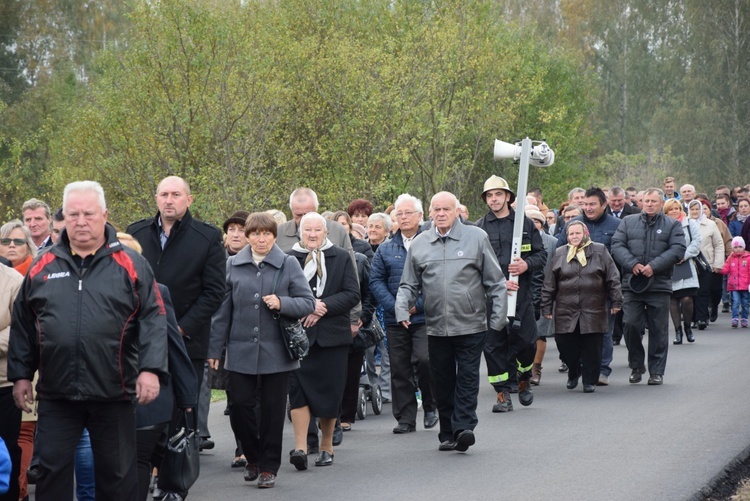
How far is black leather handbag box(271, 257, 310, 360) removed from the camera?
8812 mm

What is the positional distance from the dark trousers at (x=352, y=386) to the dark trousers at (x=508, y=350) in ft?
5.18

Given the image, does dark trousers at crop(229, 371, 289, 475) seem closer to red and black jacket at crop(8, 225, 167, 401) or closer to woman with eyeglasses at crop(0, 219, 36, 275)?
woman with eyeglasses at crop(0, 219, 36, 275)

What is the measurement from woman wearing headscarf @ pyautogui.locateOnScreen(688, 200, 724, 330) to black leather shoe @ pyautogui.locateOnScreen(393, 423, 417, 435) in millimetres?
10891

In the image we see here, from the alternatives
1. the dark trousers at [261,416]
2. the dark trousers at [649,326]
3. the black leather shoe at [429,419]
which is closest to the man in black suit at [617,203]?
the dark trousers at [649,326]

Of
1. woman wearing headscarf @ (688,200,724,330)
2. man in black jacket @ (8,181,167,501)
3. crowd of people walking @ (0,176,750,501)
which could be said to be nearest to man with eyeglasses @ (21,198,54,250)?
crowd of people walking @ (0,176,750,501)

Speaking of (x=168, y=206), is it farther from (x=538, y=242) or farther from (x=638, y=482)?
(x=538, y=242)

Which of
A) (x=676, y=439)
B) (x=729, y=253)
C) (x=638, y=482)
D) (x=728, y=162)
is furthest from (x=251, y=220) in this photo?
(x=728, y=162)

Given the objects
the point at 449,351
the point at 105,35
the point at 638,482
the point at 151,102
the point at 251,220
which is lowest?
the point at 638,482

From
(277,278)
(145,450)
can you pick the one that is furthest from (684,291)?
(145,450)

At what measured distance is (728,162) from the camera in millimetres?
60656

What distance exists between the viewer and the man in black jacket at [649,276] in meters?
14.2

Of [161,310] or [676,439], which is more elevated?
[161,310]

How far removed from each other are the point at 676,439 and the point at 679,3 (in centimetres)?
5816

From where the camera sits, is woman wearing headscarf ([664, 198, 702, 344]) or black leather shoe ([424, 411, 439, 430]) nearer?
black leather shoe ([424, 411, 439, 430])
